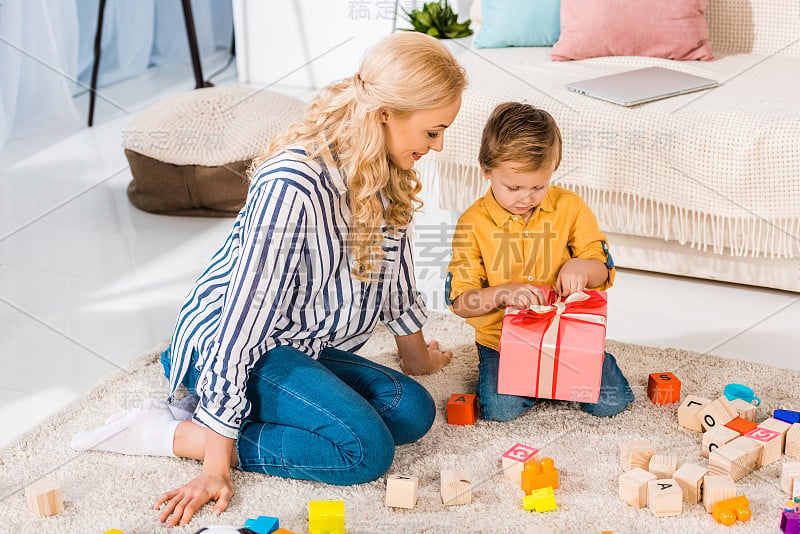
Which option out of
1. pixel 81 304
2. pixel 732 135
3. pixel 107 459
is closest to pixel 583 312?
pixel 732 135

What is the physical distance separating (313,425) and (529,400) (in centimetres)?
42

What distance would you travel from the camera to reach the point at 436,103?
4.17 feet

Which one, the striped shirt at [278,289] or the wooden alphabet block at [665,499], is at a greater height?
the striped shirt at [278,289]

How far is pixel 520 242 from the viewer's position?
5.12 ft

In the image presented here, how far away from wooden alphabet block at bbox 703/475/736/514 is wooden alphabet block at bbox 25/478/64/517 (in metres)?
0.96

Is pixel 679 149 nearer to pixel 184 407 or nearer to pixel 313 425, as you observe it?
pixel 313 425

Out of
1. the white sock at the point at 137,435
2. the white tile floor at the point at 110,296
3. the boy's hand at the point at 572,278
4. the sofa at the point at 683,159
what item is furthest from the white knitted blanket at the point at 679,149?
the white sock at the point at 137,435

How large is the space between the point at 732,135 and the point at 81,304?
150 centimetres

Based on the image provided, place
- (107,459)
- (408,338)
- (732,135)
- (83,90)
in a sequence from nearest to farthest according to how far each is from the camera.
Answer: (107,459) < (408,338) < (732,135) < (83,90)

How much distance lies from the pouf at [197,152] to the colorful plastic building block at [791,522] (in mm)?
1619

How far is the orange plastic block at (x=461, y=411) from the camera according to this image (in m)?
1.51

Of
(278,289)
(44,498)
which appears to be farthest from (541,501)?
(44,498)

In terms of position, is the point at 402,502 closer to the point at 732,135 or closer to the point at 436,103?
the point at 436,103

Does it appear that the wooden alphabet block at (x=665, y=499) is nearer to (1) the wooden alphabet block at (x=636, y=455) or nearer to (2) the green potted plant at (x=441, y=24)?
(1) the wooden alphabet block at (x=636, y=455)
